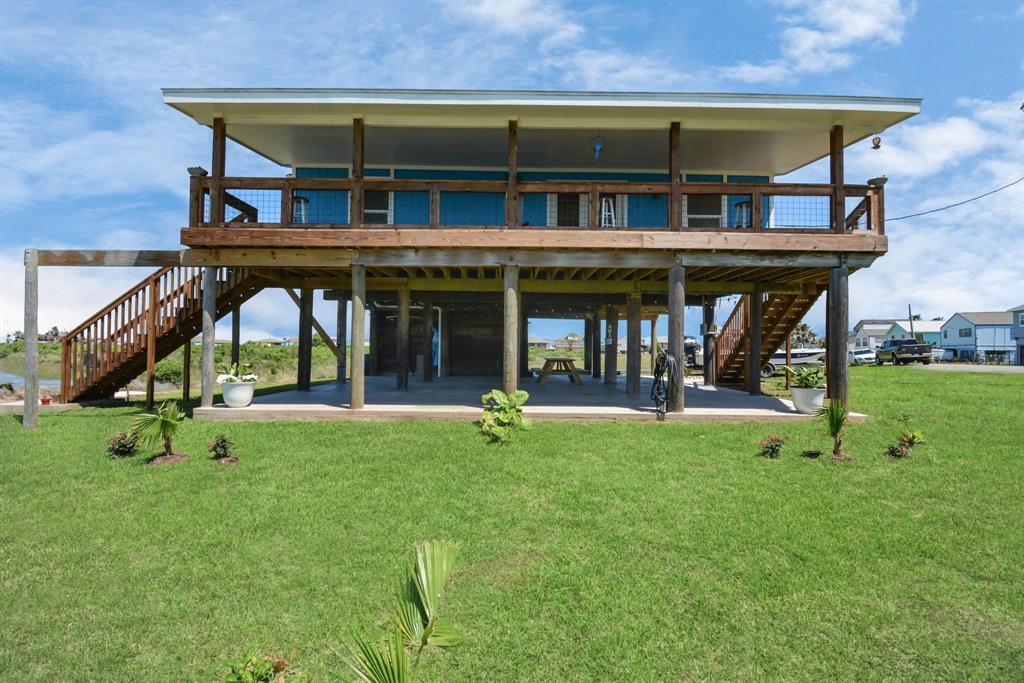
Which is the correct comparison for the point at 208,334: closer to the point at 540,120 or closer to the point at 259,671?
the point at 540,120

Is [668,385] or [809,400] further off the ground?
[668,385]

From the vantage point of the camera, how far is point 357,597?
211 inches

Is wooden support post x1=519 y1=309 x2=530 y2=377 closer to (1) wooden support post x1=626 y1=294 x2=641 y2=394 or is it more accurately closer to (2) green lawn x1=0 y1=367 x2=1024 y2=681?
(1) wooden support post x1=626 y1=294 x2=641 y2=394

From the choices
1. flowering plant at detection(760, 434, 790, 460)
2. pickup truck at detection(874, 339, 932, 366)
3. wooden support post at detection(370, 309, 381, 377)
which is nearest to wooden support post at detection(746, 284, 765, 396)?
flowering plant at detection(760, 434, 790, 460)


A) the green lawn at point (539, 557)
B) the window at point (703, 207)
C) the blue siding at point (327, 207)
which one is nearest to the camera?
the green lawn at point (539, 557)

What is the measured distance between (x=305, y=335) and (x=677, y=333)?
10306 mm

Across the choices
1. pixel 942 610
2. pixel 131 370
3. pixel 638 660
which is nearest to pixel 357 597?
pixel 638 660

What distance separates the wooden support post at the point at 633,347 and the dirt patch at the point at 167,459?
404 inches

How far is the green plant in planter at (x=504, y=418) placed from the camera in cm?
991

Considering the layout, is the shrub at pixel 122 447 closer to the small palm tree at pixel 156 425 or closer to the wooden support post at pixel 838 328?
the small palm tree at pixel 156 425

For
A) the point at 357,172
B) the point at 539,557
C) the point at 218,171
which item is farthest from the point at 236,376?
the point at 539,557

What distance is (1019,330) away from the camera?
→ 188 ft

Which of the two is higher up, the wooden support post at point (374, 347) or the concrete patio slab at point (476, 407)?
the wooden support post at point (374, 347)

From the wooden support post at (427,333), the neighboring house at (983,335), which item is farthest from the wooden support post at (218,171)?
the neighboring house at (983,335)
